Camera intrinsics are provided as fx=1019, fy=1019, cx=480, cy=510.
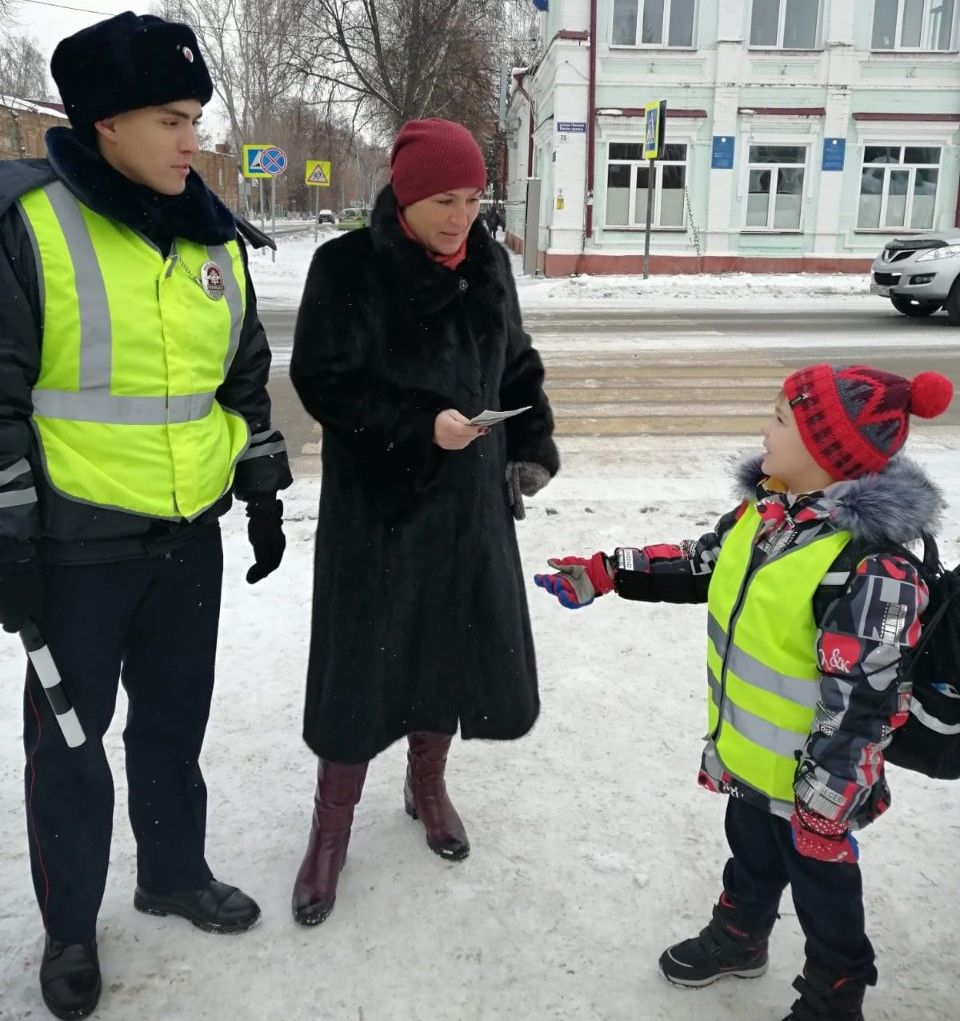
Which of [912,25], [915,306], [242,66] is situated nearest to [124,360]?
A: [915,306]

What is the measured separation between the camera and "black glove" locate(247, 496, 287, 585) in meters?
2.43

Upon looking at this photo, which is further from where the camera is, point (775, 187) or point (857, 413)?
point (775, 187)

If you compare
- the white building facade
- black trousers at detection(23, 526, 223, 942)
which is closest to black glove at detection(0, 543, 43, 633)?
black trousers at detection(23, 526, 223, 942)

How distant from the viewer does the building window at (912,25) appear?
22078 mm

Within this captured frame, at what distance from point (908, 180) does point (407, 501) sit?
2361cm

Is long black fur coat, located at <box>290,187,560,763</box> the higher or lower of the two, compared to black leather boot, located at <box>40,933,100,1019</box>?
higher

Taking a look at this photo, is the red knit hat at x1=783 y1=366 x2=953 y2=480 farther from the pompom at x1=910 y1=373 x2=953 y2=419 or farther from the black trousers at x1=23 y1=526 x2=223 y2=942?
the black trousers at x1=23 y1=526 x2=223 y2=942

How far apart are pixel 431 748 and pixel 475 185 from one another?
143 centimetres

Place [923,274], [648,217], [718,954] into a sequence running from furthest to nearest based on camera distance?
[648,217] → [923,274] → [718,954]

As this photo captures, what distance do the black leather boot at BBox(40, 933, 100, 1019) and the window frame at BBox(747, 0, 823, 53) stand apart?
23.5m

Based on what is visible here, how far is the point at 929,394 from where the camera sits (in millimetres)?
1833

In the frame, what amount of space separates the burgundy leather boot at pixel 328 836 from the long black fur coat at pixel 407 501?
10cm

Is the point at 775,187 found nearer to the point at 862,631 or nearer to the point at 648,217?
the point at 648,217

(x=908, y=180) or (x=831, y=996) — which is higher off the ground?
(x=908, y=180)
